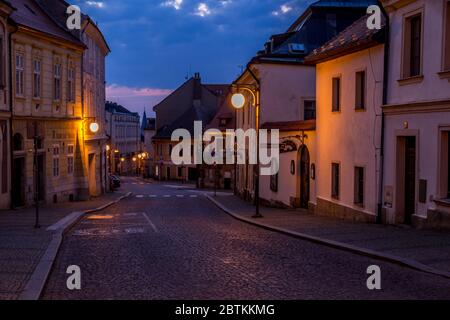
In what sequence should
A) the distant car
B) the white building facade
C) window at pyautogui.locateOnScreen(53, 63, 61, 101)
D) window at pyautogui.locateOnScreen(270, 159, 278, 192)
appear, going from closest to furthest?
1. the white building facade
2. window at pyautogui.locateOnScreen(53, 63, 61, 101)
3. window at pyautogui.locateOnScreen(270, 159, 278, 192)
4. the distant car

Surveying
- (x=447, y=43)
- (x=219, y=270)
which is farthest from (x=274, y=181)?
(x=219, y=270)

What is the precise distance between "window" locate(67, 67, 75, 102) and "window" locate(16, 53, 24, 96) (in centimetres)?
593

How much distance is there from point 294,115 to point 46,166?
43.9 ft

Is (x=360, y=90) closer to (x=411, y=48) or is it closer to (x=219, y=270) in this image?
(x=411, y=48)

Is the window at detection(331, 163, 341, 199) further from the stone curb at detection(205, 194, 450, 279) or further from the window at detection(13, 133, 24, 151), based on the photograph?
the window at detection(13, 133, 24, 151)

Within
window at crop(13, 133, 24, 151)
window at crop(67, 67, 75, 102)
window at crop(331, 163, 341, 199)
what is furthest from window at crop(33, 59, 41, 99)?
window at crop(331, 163, 341, 199)

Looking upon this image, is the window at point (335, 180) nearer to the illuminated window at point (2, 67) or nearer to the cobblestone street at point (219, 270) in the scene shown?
the cobblestone street at point (219, 270)

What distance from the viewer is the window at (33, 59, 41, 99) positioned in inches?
1153

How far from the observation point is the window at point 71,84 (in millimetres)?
33906

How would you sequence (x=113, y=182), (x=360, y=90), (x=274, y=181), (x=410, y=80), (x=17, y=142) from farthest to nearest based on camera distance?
(x=113, y=182) → (x=274, y=181) → (x=17, y=142) → (x=360, y=90) → (x=410, y=80)

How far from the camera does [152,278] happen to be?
1097 centimetres

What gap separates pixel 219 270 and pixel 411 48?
9566 millimetres

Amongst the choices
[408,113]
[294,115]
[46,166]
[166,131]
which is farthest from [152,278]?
[166,131]

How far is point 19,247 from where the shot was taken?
14.3m
